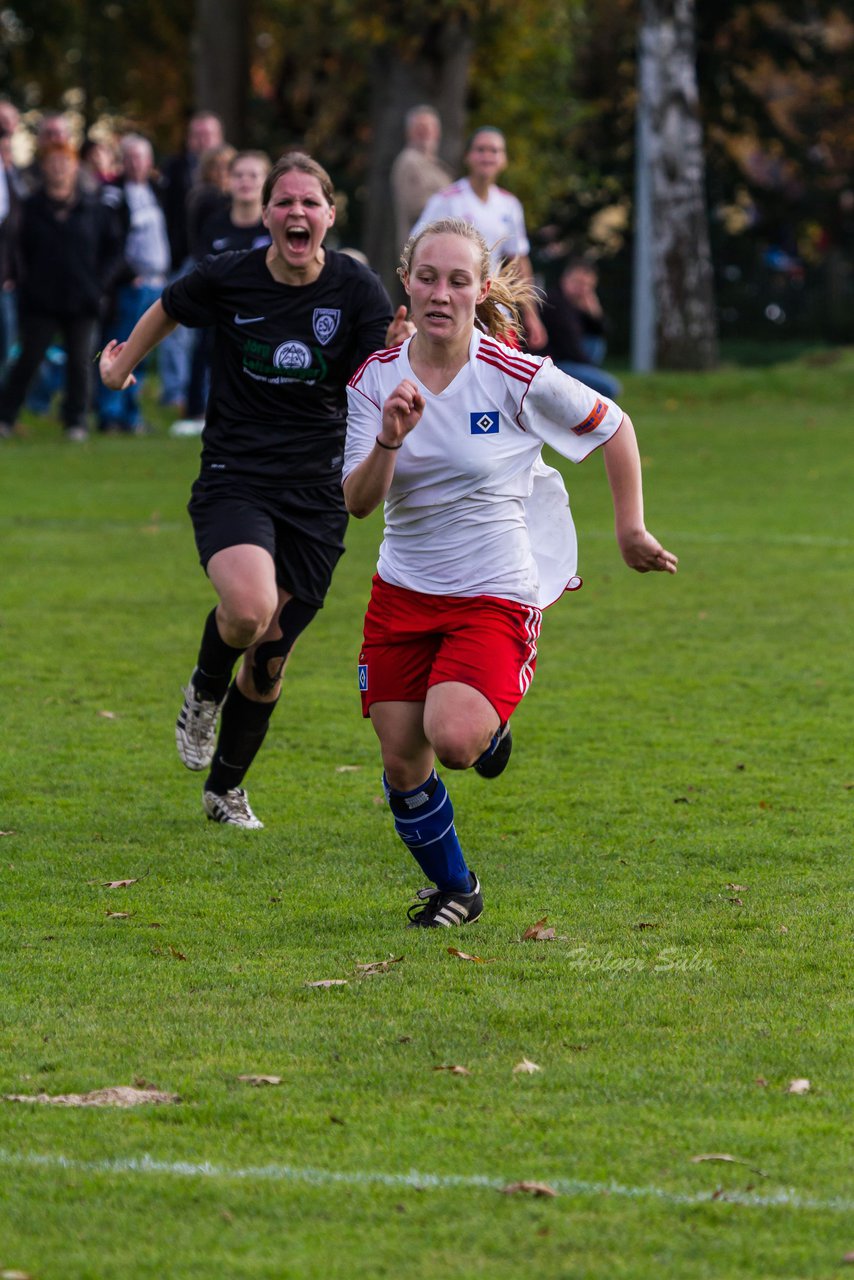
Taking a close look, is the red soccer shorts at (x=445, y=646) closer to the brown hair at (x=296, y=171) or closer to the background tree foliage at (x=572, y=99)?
the brown hair at (x=296, y=171)

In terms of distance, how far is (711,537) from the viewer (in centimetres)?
1464

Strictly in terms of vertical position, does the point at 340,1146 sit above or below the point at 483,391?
below

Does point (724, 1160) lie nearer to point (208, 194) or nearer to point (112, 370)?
point (112, 370)

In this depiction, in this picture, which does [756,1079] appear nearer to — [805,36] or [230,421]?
[230,421]

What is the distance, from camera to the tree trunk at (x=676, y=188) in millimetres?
26516

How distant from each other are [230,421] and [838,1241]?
425cm

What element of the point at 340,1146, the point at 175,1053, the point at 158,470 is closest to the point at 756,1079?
the point at 340,1146

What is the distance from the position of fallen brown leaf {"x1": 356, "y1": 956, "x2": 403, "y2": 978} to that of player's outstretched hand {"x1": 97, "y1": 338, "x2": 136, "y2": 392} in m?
2.56

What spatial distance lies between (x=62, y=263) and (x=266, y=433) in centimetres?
1173

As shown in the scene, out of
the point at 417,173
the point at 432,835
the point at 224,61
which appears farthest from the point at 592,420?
the point at 224,61

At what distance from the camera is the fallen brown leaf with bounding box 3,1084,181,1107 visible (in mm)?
4340

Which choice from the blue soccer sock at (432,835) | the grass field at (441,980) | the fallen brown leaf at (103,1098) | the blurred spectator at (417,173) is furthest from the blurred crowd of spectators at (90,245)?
the fallen brown leaf at (103,1098)

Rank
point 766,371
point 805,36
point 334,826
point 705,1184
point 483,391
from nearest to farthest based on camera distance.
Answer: point 705,1184, point 483,391, point 334,826, point 766,371, point 805,36

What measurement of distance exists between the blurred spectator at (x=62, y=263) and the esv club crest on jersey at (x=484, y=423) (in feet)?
42.8
